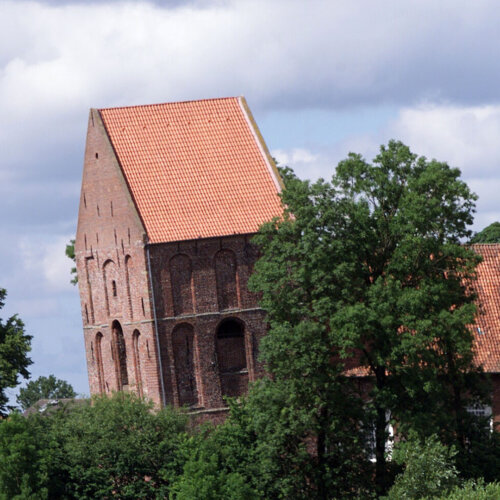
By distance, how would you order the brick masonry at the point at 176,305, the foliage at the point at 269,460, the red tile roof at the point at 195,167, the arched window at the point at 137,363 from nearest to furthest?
the foliage at the point at 269,460
the brick masonry at the point at 176,305
the red tile roof at the point at 195,167
the arched window at the point at 137,363

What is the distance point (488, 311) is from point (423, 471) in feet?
35.3

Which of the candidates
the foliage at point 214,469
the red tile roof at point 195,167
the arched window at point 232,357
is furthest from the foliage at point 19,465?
the red tile roof at point 195,167

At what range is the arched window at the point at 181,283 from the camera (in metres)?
50.0

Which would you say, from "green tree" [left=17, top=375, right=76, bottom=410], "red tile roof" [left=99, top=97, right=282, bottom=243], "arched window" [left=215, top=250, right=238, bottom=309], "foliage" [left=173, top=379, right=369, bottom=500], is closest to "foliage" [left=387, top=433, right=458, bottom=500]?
"foliage" [left=173, top=379, right=369, bottom=500]

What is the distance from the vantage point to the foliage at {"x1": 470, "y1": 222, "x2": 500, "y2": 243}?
244 feet

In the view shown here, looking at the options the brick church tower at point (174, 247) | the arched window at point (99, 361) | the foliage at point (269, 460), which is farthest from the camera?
the arched window at point (99, 361)

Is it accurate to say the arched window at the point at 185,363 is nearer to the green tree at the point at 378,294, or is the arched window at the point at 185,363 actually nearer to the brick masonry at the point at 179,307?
the brick masonry at the point at 179,307

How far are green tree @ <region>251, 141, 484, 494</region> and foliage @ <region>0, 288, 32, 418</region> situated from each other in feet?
48.6

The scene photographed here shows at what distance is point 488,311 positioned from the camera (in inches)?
2015

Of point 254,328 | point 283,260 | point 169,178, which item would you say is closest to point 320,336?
point 283,260

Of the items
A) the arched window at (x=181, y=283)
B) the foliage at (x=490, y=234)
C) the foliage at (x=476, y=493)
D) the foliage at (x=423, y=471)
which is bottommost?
the foliage at (x=476, y=493)

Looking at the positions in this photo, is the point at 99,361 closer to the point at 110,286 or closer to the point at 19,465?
the point at 110,286

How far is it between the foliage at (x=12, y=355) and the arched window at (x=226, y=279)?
9.81 m

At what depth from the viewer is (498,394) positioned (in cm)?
4884
